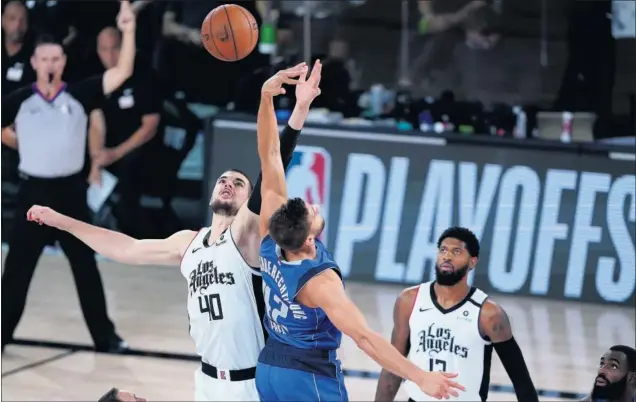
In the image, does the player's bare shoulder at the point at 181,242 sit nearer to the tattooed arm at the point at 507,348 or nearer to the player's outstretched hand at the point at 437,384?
the tattooed arm at the point at 507,348

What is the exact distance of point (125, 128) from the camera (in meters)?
13.4

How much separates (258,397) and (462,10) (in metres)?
7.31

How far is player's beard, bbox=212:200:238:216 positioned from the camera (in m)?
6.44

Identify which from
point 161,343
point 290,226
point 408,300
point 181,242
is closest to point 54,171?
point 161,343

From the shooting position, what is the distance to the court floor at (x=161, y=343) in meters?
8.64

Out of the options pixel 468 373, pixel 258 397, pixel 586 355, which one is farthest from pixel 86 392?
pixel 586 355

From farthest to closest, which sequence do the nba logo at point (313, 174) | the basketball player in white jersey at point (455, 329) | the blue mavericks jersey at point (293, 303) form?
the nba logo at point (313, 174)
the basketball player in white jersey at point (455, 329)
the blue mavericks jersey at point (293, 303)

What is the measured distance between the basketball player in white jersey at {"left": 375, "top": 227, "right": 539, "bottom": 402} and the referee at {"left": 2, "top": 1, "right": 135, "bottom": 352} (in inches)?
132

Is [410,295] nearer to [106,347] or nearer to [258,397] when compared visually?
[258,397]

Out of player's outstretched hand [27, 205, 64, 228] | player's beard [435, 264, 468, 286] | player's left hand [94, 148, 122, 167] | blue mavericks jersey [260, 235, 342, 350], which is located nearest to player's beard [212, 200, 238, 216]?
blue mavericks jersey [260, 235, 342, 350]

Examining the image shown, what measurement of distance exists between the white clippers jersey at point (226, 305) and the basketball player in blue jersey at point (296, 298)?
0.42 m

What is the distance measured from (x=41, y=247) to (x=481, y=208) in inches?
160

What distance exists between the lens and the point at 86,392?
27.9 feet

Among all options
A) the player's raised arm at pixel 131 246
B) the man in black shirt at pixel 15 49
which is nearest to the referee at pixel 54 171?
the player's raised arm at pixel 131 246
